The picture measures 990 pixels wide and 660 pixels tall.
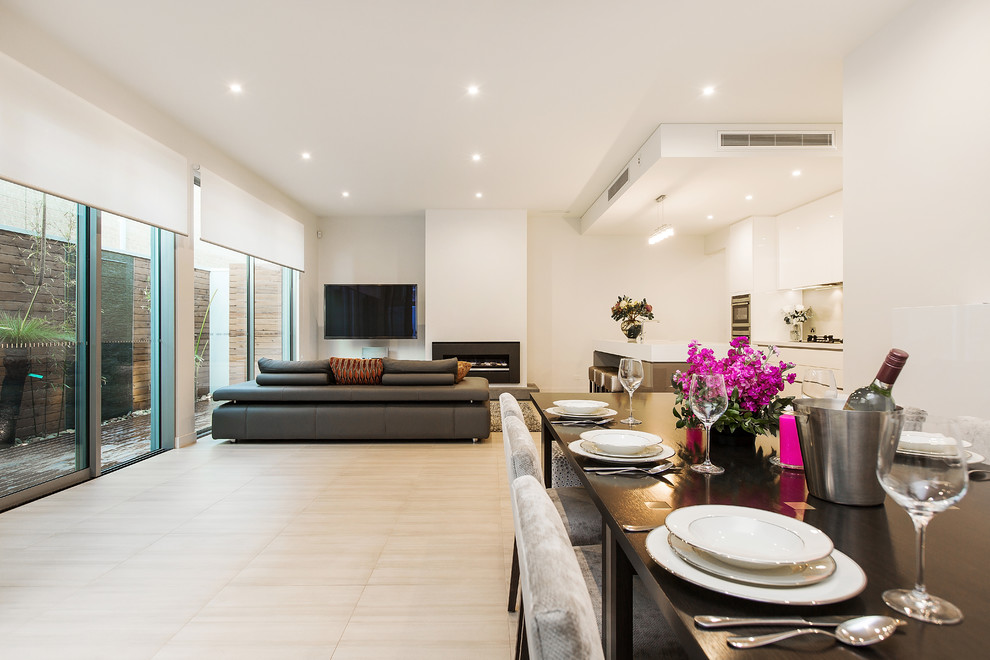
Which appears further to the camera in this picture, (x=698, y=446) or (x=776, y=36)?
(x=776, y=36)

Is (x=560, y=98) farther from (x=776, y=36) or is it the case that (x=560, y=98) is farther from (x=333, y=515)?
(x=333, y=515)

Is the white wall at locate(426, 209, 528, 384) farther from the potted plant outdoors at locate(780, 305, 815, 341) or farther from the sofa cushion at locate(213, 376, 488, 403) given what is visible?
the potted plant outdoors at locate(780, 305, 815, 341)

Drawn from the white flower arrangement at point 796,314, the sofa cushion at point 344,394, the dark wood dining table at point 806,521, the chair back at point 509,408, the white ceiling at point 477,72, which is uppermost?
the white ceiling at point 477,72

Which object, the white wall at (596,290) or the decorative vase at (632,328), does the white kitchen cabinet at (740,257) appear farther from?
the decorative vase at (632,328)

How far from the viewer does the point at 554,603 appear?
0.52m

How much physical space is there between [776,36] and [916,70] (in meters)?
0.74

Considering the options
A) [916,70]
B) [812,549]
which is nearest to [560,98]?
[916,70]

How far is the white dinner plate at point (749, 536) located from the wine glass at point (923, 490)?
9 cm

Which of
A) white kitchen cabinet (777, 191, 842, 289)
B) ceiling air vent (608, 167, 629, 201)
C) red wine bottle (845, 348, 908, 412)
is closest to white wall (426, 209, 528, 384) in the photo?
ceiling air vent (608, 167, 629, 201)

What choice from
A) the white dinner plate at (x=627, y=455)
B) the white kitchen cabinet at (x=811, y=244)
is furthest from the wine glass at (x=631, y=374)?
the white kitchen cabinet at (x=811, y=244)

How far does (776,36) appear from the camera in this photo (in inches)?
114

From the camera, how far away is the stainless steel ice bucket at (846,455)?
3.08 ft

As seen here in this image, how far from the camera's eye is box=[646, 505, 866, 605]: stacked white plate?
618mm

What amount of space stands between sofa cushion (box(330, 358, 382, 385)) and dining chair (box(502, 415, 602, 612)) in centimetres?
293
